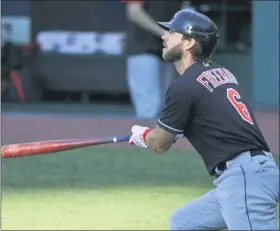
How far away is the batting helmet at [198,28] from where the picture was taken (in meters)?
4.32

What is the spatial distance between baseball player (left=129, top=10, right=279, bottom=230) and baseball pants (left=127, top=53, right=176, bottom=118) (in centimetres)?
658

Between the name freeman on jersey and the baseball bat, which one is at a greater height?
the name freeman on jersey

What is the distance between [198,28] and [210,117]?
0.47 m

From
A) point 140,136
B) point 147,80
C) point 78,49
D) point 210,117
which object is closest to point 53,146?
point 140,136

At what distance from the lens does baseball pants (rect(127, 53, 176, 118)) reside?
1101 centimetres

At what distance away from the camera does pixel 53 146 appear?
4.65 meters

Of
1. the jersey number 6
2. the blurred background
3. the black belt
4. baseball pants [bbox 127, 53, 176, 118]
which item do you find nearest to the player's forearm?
baseball pants [bbox 127, 53, 176, 118]

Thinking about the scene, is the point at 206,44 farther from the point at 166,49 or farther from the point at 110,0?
the point at 110,0

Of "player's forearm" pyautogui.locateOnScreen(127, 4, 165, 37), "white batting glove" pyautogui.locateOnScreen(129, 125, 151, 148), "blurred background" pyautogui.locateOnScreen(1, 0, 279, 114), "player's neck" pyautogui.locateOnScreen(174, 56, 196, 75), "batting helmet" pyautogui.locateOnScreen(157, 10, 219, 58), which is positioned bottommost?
"blurred background" pyautogui.locateOnScreen(1, 0, 279, 114)

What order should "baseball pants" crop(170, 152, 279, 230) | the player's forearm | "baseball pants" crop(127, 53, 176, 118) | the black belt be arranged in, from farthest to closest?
"baseball pants" crop(127, 53, 176, 118)
the player's forearm
the black belt
"baseball pants" crop(170, 152, 279, 230)

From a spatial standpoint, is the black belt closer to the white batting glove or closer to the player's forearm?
the white batting glove

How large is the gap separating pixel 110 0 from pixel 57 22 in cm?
95

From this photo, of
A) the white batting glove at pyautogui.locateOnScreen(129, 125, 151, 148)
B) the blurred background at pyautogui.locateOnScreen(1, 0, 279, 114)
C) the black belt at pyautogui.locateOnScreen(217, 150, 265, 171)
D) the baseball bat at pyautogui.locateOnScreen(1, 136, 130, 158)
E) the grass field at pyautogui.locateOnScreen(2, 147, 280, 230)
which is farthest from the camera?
the blurred background at pyautogui.locateOnScreen(1, 0, 279, 114)

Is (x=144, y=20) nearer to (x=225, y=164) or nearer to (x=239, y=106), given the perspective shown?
(x=239, y=106)
